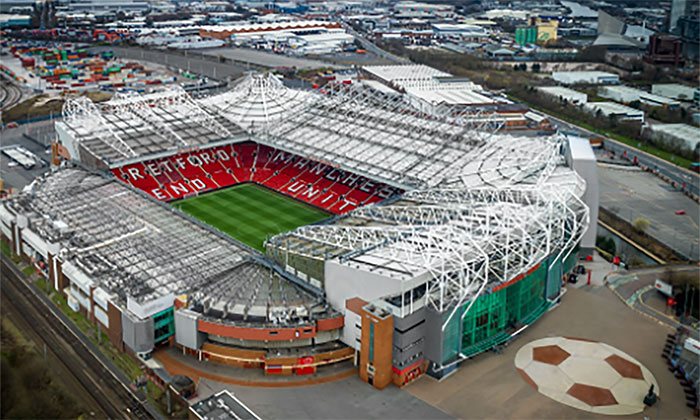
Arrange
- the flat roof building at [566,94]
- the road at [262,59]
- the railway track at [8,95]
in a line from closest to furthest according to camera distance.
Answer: the railway track at [8,95] → the flat roof building at [566,94] → the road at [262,59]

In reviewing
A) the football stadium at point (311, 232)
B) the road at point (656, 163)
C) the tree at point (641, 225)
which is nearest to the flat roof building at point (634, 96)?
the road at point (656, 163)

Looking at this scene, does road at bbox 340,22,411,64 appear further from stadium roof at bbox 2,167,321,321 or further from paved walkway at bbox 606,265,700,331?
paved walkway at bbox 606,265,700,331

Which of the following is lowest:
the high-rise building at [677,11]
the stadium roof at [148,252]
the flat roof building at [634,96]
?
the stadium roof at [148,252]

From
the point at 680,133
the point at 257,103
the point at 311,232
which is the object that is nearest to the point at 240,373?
the point at 311,232

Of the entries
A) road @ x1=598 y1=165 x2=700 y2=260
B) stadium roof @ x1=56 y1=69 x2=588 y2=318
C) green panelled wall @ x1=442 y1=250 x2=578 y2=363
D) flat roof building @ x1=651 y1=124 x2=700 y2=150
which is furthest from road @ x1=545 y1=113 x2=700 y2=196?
green panelled wall @ x1=442 y1=250 x2=578 y2=363

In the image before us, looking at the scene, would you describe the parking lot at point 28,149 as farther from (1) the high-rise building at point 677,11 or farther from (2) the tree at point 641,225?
(1) the high-rise building at point 677,11

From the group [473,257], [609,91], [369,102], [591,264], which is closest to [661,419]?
[473,257]

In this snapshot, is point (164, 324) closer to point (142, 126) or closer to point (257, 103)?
point (142, 126)
